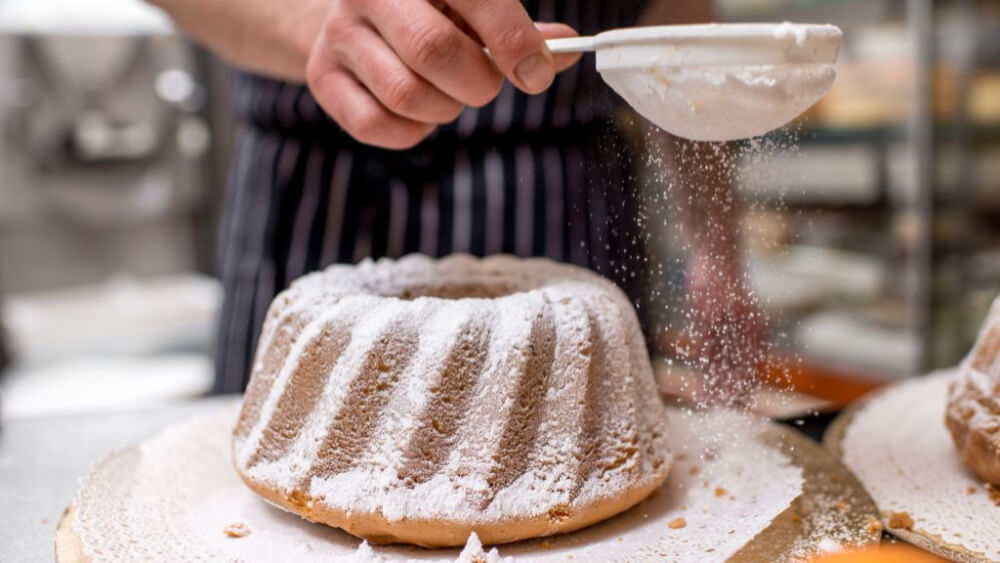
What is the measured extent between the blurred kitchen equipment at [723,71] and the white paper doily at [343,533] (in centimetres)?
34

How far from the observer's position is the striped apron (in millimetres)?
1536

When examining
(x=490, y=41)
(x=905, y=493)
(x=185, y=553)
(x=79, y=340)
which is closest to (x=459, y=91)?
(x=490, y=41)

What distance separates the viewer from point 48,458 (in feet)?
3.92

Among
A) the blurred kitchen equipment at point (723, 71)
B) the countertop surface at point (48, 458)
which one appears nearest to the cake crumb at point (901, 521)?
the blurred kitchen equipment at point (723, 71)

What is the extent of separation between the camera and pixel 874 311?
2941 millimetres

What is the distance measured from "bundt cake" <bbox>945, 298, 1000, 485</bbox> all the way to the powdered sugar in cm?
3

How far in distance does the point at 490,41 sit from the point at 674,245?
0.29m

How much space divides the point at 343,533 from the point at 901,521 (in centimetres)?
55

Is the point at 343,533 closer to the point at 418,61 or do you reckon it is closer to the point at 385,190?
the point at 418,61

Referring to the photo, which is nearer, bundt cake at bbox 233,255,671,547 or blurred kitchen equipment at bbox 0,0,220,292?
bundt cake at bbox 233,255,671,547

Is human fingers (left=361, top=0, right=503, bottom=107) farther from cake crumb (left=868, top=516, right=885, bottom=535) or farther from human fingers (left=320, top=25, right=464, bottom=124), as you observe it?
cake crumb (left=868, top=516, right=885, bottom=535)

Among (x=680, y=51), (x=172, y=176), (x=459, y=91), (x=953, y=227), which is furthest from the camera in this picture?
(x=172, y=176)

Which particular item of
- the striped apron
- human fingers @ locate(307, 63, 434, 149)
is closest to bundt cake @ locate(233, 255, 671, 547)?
human fingers @ locate(307, 63, 434, 149)

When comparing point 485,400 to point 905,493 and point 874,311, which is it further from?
point 874,311
